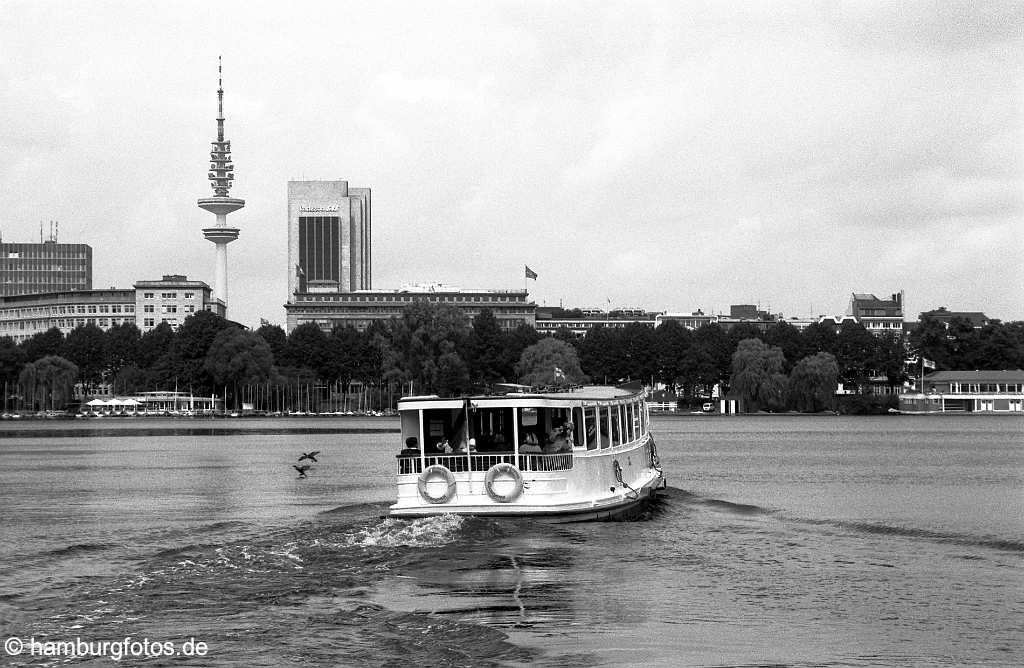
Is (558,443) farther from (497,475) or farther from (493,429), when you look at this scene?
(497,475)

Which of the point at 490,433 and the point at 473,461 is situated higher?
the point at 490,433

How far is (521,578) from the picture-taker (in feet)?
117

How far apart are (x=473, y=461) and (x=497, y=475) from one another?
921mm

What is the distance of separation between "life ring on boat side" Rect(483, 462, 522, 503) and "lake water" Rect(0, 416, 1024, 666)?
883mm

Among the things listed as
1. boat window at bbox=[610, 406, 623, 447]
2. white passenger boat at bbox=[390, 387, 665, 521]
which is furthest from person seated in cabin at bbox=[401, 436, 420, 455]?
boat window at bbox=[610, 406, 623, 447]

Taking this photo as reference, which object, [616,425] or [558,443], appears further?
[616,425]

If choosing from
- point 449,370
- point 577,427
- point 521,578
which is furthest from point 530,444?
point 449,370

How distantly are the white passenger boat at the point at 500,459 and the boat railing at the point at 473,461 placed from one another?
0.10 feet

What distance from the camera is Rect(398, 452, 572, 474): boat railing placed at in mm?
42812

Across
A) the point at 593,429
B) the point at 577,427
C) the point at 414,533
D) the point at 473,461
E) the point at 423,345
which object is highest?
the point at 423,345

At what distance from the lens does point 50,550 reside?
140 ft

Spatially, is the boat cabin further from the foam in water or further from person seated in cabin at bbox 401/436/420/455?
the foam in water

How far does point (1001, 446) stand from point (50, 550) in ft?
320

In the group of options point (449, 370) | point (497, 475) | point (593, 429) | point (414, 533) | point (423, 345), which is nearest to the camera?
point (414, 533)
